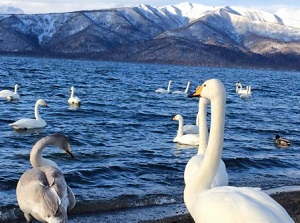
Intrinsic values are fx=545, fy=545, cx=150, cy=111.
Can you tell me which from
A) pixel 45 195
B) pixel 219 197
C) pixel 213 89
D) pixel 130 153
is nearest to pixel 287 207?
pixel 213 89

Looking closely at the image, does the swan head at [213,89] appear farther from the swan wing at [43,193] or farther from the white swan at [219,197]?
the swan wing at [43,193]

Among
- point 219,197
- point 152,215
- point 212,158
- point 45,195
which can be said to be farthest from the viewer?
point 152,215

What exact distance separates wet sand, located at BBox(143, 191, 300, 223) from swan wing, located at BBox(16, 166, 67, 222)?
2572 millimetres

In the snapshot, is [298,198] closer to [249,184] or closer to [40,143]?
[249,184]

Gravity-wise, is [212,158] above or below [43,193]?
above

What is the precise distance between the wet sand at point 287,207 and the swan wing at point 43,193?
2.57 m

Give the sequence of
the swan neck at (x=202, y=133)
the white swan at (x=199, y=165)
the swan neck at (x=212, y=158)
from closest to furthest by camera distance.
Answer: the swan neck at (x=212, y=158) < the white swan at (x=199, y=165) < the swan neck at (x=202, y=133)

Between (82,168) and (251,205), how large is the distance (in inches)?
352

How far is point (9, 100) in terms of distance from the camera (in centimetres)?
3170

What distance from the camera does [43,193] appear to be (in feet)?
23.4

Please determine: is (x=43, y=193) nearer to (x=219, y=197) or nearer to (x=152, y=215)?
(x=219, y=197)

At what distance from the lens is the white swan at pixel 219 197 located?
5.01 meters

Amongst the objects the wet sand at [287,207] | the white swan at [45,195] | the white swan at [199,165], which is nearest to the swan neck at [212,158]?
the white swan at [199,165]

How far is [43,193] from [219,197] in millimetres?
2753
